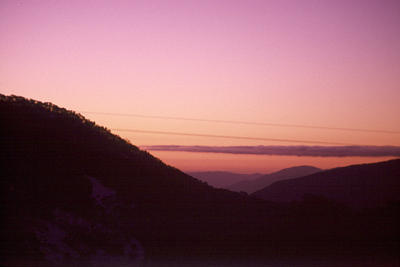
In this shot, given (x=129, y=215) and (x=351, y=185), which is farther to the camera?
(x=351, y=185)

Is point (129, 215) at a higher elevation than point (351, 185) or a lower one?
lower

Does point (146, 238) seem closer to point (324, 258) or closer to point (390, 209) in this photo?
point (324, 258)

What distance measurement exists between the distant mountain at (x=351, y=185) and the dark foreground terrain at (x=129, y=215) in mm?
69161

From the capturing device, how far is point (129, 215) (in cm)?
3803

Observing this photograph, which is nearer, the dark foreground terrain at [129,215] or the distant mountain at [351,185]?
the dark foreground terrain at [129,215]

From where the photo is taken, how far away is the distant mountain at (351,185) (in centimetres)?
12581

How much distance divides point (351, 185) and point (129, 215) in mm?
118885

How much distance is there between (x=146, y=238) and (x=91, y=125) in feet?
97.3

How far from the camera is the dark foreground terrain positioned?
99.8 feet

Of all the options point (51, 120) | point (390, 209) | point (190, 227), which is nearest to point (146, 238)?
point (190, 227)

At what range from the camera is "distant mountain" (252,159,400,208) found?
125812mm

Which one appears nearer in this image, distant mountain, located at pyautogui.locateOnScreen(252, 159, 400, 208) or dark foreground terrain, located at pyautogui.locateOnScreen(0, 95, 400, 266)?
dark foreground terrain, located at pyautogui.locateOnScreen(0, 95, 400, 266)

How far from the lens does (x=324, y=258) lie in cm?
3300

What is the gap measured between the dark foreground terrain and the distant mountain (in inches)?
2723
